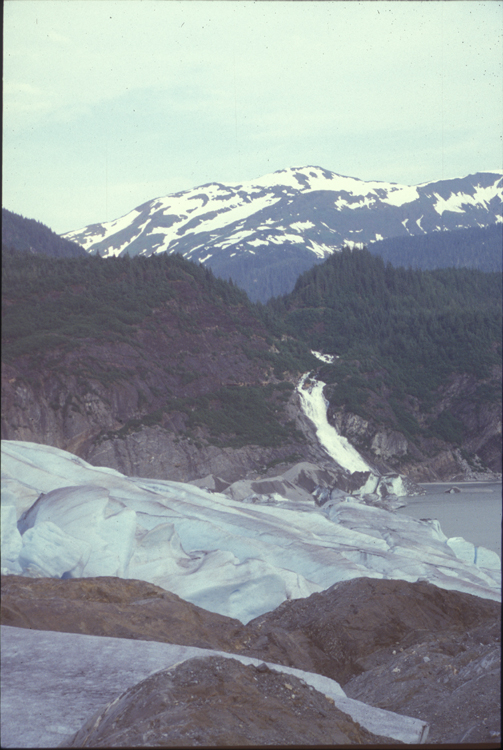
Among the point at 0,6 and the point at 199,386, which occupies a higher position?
the point at 0,6

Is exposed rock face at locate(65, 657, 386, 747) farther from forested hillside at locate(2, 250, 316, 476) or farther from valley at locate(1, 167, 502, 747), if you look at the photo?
forested hillside at locate(2, 250, 316, 476)

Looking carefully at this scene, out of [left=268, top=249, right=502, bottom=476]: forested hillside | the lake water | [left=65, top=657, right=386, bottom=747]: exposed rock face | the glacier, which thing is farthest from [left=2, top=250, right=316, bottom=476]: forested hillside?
[left=65, top=657, right=386, bottom=747]: exposed rock face

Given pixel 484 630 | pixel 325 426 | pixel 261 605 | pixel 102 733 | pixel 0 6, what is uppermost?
pixel 0 6

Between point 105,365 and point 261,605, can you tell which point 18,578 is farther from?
point 105,365

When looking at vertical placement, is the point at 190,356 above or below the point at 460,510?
above

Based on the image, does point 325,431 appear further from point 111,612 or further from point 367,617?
point 111,612

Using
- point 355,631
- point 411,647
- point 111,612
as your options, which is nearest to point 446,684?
point 411,647

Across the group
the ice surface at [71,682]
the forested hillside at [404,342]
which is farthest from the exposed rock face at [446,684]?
the forested hillside at [404,342]

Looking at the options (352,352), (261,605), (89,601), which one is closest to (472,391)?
(261,605)
